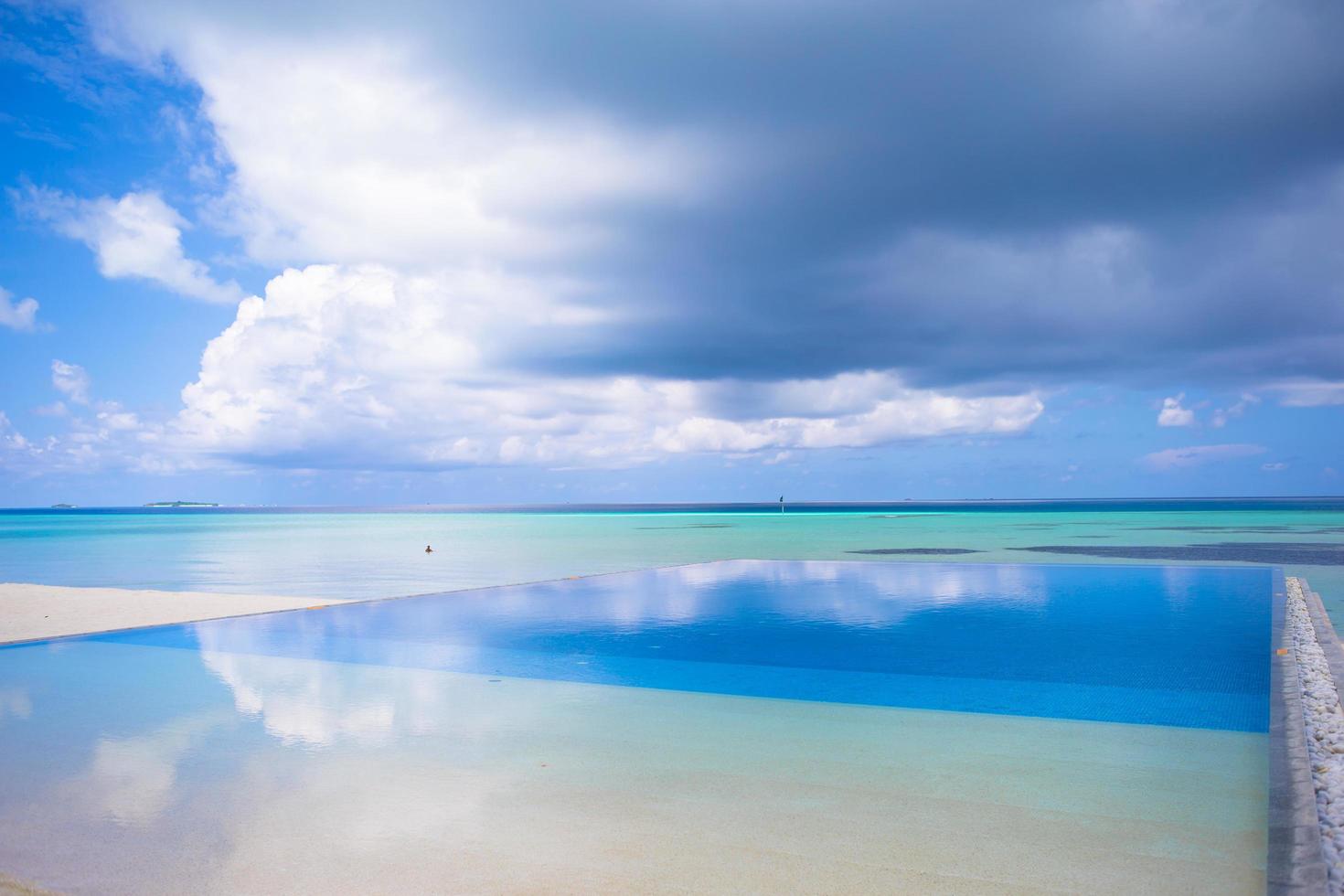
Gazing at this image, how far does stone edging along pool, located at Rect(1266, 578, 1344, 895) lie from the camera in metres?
4.23

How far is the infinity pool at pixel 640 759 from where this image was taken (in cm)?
450

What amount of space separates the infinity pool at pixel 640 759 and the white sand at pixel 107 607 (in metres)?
1.53

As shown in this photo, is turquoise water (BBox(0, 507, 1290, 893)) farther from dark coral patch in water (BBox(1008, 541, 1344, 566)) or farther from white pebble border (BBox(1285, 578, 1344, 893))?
dark coral patch in water (BBox(1008, 541, 1344, 566))

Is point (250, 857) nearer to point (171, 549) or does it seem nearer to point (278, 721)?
point (278, 721)

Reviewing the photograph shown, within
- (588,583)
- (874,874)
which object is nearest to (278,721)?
(874,874)

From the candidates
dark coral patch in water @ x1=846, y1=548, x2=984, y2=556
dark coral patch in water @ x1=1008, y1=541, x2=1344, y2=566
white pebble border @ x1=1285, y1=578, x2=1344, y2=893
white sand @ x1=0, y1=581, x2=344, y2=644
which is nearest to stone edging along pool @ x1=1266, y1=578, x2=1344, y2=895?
white pebble border @ x1=1285, y1=578, x2=1344, y2=893

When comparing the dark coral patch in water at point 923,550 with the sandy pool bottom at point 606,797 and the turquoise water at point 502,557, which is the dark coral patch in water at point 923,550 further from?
the sandy pool bottom at point 606,797

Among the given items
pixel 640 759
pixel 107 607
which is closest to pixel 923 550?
pixel 107 607

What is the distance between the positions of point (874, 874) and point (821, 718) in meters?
3.24

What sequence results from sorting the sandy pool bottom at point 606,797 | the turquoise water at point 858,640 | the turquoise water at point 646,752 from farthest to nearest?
the turquoise water at point 858,640 < the turquoise water at point 646,752 < the sandy pool bottom at point 606,797

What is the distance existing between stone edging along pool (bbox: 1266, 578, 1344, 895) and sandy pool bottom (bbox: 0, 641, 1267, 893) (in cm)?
14

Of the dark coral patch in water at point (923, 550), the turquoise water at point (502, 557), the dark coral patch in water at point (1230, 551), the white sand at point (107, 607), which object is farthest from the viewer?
the dark coral patch in water at point (923, 550)

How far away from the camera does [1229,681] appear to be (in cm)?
887

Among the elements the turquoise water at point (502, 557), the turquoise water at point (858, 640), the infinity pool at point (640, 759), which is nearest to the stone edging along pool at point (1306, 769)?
the infinity pool at point (640, 759)
